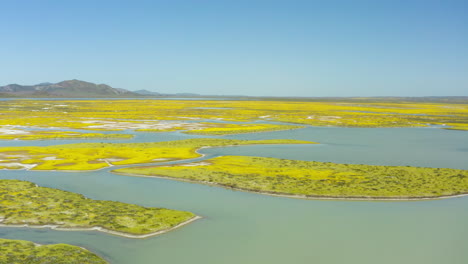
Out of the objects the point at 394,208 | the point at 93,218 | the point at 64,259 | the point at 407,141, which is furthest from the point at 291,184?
the point at 407,141

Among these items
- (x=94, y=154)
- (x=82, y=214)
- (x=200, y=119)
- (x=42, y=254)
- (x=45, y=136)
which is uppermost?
(x=200, y=119)

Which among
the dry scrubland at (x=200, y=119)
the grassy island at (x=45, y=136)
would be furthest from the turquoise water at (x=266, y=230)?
the dry scrubland at (x=200, y=119)

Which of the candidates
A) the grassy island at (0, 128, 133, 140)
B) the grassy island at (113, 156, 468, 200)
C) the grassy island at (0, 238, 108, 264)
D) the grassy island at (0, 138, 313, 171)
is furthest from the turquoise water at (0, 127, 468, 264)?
the grassy island at (0, 128, 133, 140)

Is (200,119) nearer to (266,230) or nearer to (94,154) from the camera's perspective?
(94,154)

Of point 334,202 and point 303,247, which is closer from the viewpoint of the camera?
point 303,247

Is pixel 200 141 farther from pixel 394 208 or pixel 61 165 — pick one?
pixel 394 208

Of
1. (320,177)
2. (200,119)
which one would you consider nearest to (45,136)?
(200,119)
